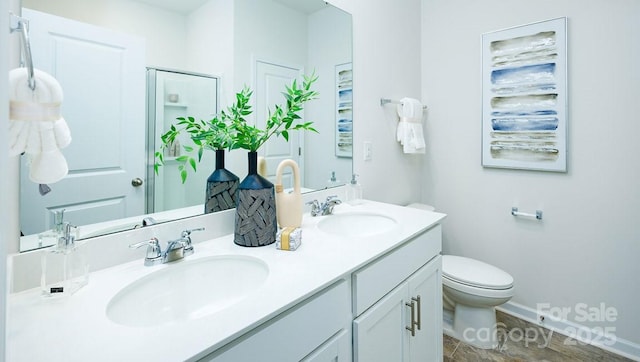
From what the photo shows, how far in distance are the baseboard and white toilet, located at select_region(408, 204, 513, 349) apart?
36 centimetres

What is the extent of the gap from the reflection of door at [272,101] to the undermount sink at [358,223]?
0.98 feet

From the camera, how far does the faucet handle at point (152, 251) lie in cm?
87

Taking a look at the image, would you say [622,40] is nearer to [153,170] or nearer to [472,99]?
[472,99]

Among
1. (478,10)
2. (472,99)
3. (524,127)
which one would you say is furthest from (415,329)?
(478,10)

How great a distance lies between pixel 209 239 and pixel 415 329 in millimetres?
880

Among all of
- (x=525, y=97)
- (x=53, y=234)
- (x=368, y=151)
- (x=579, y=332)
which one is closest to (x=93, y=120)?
(x=53, y=234)

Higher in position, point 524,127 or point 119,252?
point 524,127

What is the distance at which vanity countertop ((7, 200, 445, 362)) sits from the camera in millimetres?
520

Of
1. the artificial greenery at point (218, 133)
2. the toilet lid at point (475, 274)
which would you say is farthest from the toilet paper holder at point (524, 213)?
the artificial greenery at point (218, 133)

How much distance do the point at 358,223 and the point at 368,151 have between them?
1.76 feet

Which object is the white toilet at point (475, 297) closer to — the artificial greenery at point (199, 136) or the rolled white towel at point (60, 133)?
the artificial greenery at point (199, 136)

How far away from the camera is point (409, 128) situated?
2.02 meters

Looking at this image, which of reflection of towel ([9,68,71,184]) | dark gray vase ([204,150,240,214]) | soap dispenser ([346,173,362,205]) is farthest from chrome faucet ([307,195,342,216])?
reflection of towel ([9,68,71,184])

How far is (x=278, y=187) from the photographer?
118cm
